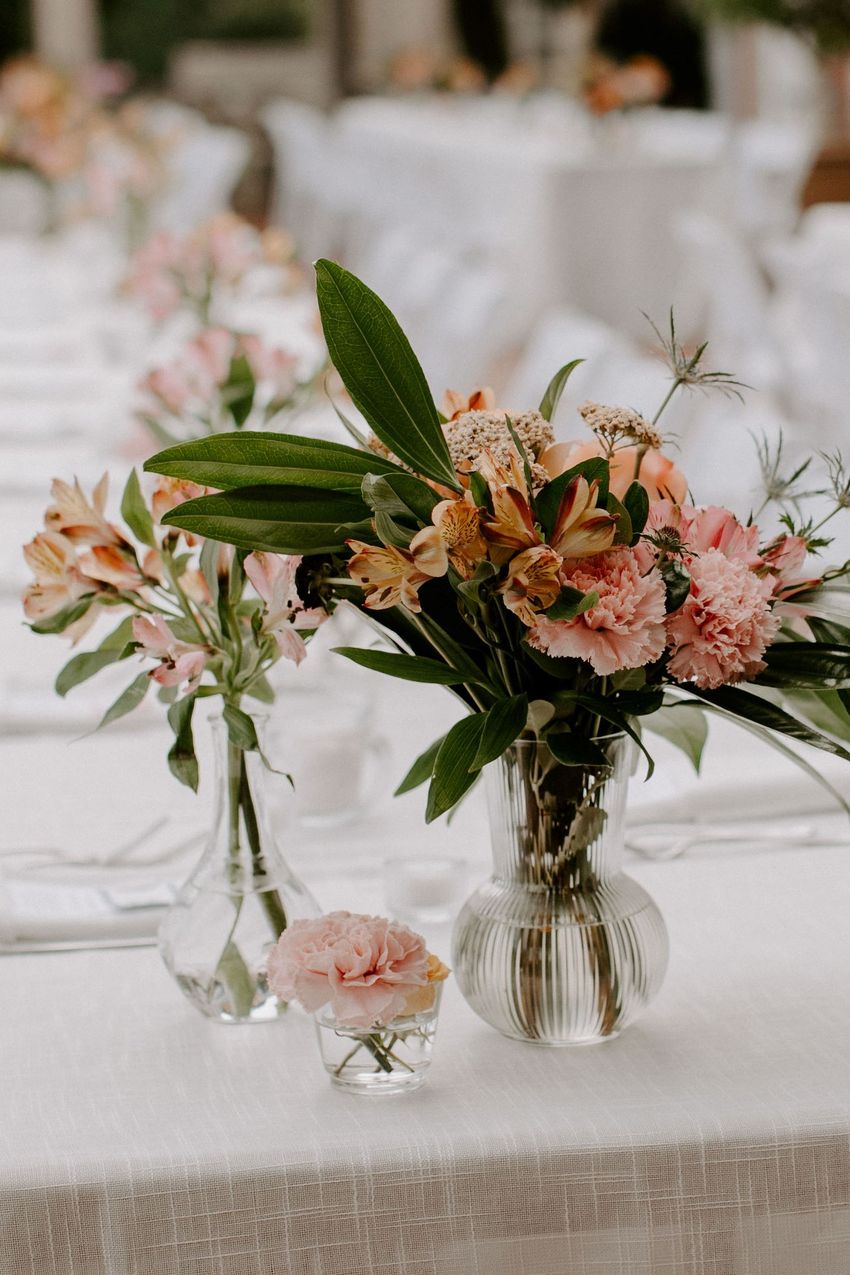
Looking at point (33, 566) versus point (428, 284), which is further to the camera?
point (428, 284)

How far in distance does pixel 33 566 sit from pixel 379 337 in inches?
10.8

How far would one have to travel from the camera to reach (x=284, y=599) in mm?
943

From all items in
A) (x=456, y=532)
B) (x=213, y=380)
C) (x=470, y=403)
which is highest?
(x=213, y=380)

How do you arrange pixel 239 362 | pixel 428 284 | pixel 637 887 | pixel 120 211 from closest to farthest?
pixel 637 887, pixel 239 362, pixel 428 284, pixel 120 211

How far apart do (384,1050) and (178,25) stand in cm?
1402

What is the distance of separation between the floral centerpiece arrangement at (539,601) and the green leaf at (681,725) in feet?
0.24

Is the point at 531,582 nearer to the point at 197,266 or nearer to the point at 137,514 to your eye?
the point at 137,514

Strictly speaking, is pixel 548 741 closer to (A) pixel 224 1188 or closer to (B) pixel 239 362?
(A) pixel 224 1188

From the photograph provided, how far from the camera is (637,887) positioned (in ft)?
3.24

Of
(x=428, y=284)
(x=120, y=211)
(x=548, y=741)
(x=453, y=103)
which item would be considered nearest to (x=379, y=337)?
(x=548, y=741)

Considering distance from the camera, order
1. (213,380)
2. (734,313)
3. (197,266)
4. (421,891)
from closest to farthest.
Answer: (421,891) → (213,380) → (197,266) → (734,313)

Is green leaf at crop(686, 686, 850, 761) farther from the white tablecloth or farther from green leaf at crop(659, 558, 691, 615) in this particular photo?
the white tablecloth

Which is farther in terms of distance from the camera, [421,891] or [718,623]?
[421,891]

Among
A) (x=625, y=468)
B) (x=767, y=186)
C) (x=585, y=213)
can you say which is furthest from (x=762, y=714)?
(x=767, y=186)
